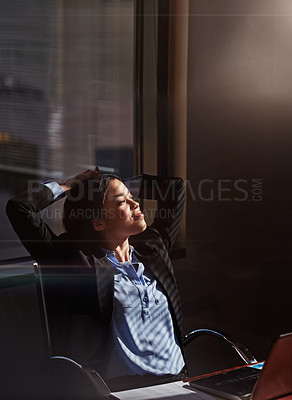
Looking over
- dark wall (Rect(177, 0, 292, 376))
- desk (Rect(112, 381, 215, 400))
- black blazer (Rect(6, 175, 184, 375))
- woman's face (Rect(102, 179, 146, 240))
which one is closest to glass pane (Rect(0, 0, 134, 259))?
dark wall (Rect(177, 0, 292, 376))

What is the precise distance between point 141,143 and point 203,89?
475mm

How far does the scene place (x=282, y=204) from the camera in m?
3.19

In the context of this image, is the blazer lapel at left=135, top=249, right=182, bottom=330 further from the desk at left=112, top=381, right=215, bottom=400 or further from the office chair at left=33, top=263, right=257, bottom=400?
the desk at left=112, top=381, right=215, bottom=400

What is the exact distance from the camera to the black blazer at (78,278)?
6.42ft

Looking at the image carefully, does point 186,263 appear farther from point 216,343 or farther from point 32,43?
point 32,43

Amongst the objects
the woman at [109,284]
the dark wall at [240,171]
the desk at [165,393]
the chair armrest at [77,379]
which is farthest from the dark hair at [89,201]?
the dark wall at [240,171]

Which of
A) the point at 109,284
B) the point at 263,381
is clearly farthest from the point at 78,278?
the point at 263,381

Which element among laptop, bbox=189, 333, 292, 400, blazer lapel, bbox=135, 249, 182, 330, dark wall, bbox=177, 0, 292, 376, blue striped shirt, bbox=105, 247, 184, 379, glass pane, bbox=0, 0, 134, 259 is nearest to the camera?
laptop, bbox=189, 333, 292, 400

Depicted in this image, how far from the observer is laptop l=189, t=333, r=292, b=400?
1.22 meters

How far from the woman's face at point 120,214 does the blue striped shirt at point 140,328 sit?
99 mm

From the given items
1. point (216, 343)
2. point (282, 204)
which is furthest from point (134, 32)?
point (216, 343)

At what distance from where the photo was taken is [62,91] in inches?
110

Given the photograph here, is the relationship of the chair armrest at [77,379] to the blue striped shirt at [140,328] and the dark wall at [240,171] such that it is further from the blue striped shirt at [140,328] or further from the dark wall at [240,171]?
the dark wall at [240,171]

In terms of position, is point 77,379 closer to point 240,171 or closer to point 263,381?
point 263,381
